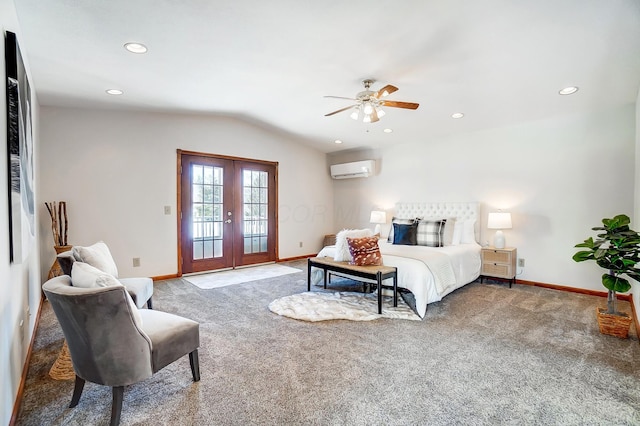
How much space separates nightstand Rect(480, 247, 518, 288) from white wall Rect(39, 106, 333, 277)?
→ 422 cm

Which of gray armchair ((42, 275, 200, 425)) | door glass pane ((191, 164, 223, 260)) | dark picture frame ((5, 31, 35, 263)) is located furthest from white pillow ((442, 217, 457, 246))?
dark picture frame ((5, 31, 35, 263))

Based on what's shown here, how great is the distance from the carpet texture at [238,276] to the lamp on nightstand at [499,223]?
3.17 meters

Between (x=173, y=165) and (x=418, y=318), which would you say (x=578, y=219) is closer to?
(x=418, y=318)

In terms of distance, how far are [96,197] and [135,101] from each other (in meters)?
1.43

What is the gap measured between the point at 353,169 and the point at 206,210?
309 centimetres

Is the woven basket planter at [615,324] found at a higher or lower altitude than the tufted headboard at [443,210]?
lower

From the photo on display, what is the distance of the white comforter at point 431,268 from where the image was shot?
11.1ft

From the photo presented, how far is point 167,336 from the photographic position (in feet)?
6.17

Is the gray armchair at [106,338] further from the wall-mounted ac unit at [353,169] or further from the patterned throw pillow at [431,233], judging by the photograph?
the wall-mounted ac unit at [353,169]

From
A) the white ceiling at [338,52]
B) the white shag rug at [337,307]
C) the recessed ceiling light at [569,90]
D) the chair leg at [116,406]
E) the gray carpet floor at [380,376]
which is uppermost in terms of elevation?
the white ceiling at [338,52]

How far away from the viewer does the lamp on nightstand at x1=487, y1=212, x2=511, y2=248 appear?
4.58m

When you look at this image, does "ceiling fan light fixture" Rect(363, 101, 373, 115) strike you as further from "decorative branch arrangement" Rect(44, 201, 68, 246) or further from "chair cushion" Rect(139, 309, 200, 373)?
"decorative branch arrangement" Rect(44, 201, 68, 246)

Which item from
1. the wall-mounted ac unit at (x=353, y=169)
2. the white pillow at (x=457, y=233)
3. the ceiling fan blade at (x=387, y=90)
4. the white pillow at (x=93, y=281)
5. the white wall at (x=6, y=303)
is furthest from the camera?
the wall-mounted ac unit at (x=353, y=169)

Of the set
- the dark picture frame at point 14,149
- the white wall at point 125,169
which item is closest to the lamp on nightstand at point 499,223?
the white wall at point 125,169
